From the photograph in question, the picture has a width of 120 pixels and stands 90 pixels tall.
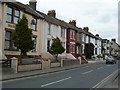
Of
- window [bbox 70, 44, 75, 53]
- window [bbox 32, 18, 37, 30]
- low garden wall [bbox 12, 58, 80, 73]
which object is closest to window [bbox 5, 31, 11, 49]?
low garden wall [bbox 12, 58, 80, 73]

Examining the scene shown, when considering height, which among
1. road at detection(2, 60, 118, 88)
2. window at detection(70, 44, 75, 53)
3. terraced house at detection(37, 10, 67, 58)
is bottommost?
road at detection(2, 60, 118, 88)

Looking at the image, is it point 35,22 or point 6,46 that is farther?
point 35,22

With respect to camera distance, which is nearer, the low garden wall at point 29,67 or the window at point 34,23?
the low garden wall at point 29,67

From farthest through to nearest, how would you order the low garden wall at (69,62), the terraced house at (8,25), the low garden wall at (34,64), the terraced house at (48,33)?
1. the terraced house at (48,33)
2. the low garden wall at (69,62)
3. the terraced house at (8,25)
4. the low garden wall at (34,64)

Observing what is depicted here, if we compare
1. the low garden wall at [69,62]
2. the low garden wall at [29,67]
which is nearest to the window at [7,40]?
the low garden wall at [29,67]

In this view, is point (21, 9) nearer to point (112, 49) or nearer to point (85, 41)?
point (85, 41)

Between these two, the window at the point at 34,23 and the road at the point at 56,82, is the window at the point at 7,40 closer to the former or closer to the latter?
the window at the point at 34,23

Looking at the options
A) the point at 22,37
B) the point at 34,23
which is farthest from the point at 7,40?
the point at 34,23

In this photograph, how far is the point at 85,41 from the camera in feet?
210

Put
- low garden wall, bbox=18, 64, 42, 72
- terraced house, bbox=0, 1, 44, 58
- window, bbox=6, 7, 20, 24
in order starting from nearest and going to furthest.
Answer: low garden wall, bbox=18, 64, 42, 72, terraced house, bbox=0, 1, 44, 58, window, bbox=6, 7, 20, 24

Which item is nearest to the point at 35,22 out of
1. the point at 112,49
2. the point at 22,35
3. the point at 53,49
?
the point at 53,49

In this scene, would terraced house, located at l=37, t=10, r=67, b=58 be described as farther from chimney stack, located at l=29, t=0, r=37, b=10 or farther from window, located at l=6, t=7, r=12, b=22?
window, located at l=6, t=7, r=12, b=22

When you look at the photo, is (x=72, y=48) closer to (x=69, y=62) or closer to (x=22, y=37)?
(x=69, y=62)

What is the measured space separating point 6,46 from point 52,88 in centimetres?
1607
